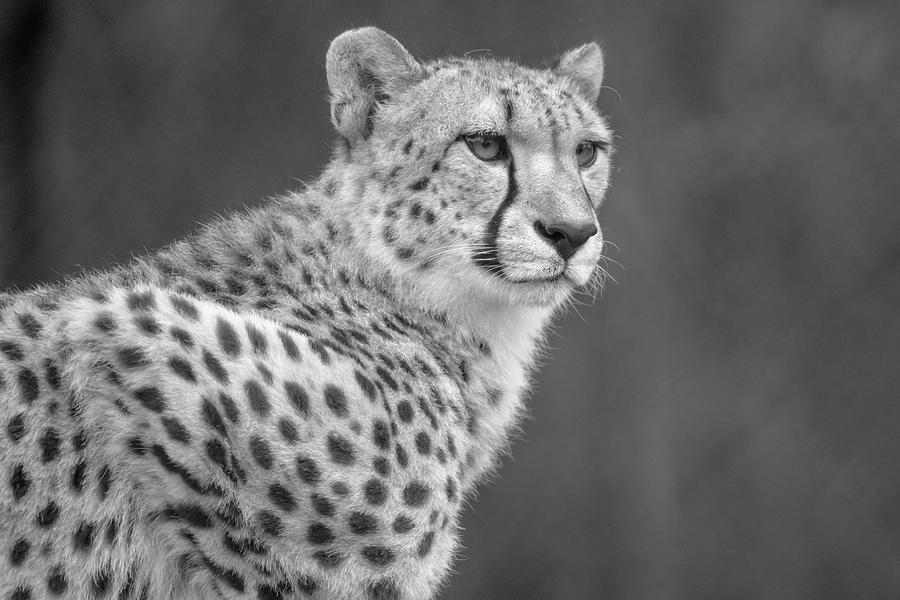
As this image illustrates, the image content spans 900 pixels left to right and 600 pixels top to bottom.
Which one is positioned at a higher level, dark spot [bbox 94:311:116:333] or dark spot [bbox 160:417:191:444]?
dark spot [bbox 94:311:116:333]

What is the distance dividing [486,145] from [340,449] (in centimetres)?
64

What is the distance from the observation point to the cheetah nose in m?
1.75

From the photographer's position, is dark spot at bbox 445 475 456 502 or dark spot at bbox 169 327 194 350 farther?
dark spot at bbox 445 475 456 502

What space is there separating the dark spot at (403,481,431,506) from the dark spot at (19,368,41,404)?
21.5 inches

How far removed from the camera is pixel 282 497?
4.89 feet

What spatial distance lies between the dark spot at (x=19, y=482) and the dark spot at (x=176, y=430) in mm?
193

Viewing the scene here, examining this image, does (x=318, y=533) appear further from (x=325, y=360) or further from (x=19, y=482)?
(x=19, y=482)

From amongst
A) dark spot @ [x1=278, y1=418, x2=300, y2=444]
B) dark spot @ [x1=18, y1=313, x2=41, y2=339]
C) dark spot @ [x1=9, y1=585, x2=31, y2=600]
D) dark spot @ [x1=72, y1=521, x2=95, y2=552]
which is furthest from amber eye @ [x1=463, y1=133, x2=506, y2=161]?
dark spot @ [x1=9, y1=585, x2=31, y2=600]

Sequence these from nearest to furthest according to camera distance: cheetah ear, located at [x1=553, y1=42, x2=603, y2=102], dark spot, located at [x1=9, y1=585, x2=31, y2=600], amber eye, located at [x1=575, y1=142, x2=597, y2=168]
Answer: dark spot, located at [x1=9, y1=585, x2=31, y2=600] < amber eye, located at [x1=575, y1=142, x2=597, y2=168] < cheetah ear, located at [x1=553, y1=42, x2=603, y2=102]

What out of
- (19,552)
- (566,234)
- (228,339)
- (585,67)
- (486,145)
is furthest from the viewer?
(585,67)

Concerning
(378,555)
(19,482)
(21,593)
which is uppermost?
(378,555)

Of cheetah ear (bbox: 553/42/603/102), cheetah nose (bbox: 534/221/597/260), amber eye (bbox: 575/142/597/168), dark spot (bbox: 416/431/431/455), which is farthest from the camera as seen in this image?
cheetah ear (bbox: 553/42/603/102)

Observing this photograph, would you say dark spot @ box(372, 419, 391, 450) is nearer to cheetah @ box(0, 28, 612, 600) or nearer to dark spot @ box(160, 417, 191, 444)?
cheetah @ box(0, 28, 612, 600)

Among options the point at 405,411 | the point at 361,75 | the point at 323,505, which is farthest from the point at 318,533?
the point at 361,75
